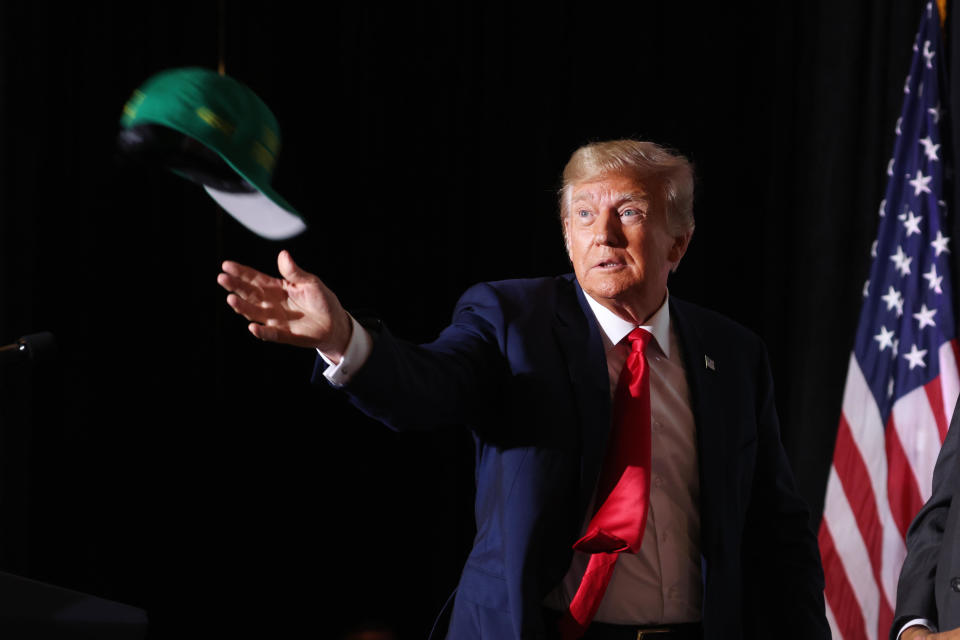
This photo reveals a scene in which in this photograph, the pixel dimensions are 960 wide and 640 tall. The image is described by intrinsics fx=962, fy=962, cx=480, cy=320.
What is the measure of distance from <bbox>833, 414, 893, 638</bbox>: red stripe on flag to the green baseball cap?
2.58 m

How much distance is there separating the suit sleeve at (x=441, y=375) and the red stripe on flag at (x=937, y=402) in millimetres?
2112

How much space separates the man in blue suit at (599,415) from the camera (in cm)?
A: 154

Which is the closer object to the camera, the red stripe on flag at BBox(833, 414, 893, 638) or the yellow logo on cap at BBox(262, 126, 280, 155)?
the yellow logo on cap at BBox(262, 126, 280, 155)

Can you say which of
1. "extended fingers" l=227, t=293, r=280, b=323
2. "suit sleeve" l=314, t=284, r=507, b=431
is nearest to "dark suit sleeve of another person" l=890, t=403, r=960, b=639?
"suit sleeve" l=314, t=284, r=507, b=431

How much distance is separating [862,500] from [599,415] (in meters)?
2.09

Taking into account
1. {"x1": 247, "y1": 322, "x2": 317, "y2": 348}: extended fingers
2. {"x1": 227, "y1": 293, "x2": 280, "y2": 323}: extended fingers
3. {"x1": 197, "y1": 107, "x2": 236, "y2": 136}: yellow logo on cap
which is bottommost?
{"x1": 247, "y1": 322, "x2": 317, "y2": 348}: extended fingers

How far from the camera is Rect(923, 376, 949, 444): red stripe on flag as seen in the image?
3.25m

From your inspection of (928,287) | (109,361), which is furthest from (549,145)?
(109,361)

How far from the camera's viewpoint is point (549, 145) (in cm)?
367

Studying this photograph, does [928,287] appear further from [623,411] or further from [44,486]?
[44,486]

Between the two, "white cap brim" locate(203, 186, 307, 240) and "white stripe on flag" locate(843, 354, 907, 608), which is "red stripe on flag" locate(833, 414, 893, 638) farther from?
"white cap brim" locate(203, 186, 307, 240)

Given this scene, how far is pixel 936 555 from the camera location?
1.77 m

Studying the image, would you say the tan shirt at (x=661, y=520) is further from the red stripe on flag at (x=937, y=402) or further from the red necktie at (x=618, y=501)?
the red stripe on flag at (x=937, y=402)

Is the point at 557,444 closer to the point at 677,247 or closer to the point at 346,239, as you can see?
the point at 677,247
